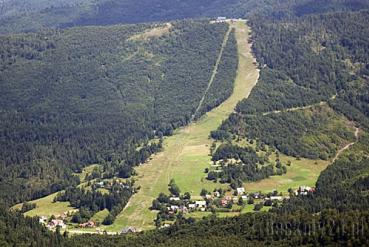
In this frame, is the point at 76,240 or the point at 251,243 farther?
the point at 76,240

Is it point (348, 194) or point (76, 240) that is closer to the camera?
point (76, 240)

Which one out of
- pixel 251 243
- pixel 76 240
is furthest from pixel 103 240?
pixel 251 243

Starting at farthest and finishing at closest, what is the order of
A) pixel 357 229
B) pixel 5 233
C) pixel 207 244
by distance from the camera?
pixel 5 233
pixel 207 244
pixel 357 229

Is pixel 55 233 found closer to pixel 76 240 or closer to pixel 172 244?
pixel 76 240

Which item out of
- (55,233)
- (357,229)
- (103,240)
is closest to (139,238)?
(103,240)

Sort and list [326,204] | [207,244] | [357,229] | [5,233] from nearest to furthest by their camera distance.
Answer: [357,229] < [207,244] < [5,233] < [326,204]

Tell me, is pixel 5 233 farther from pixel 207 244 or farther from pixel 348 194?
pixel 348 194

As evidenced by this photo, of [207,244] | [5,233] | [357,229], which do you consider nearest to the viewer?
[357,229]
